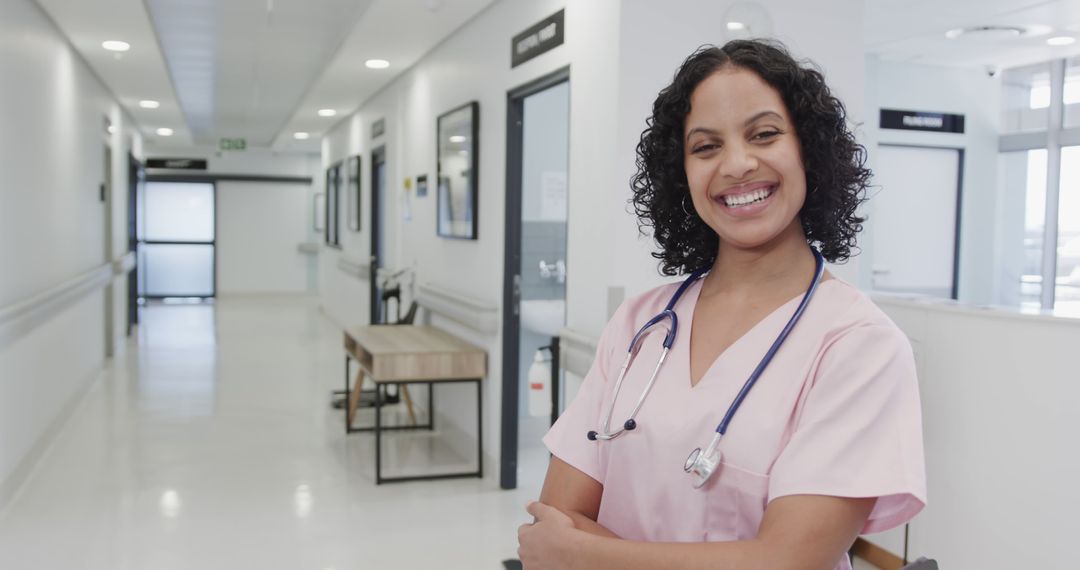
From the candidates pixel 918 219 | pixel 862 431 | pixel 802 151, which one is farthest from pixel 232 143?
pixel 862 431

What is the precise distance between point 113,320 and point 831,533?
995 centimetres

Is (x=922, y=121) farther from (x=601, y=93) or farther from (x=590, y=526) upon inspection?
(x=590, y=526)

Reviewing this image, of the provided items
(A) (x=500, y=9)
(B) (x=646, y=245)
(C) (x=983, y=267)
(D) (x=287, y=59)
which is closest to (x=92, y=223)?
(D) (x=287, y=59)

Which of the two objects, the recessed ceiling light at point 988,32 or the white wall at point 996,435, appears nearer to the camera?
the white wall at point 996,435

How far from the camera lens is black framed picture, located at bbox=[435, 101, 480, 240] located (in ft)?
18.4

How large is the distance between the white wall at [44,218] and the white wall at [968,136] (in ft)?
19.8

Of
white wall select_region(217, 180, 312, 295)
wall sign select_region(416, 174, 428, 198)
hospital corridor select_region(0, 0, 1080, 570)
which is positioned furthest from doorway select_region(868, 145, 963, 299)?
white wall select_region(217, 180, 312, 295)

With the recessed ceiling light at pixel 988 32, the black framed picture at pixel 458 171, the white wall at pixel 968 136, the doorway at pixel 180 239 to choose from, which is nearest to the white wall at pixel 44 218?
the black framed picture at pixel 458 171

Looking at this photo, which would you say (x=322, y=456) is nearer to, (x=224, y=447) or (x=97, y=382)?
(x=224, y=447)

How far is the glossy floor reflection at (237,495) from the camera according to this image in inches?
160

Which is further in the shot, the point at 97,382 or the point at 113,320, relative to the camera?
the point at 113,320

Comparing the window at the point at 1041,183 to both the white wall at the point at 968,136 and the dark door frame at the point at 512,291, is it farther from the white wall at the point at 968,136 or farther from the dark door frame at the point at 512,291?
the dark door frame at the point at 512,291

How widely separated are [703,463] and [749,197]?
395 millimetres

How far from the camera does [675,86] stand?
1.44m
